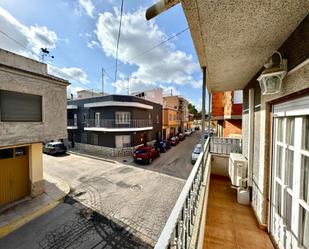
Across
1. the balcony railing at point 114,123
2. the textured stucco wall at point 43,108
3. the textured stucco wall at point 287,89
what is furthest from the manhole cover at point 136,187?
the balcony railing at point 114,123

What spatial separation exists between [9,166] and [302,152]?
8.86 m

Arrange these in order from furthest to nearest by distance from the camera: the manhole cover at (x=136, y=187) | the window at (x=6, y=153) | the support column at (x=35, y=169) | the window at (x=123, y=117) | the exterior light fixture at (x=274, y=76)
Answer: the window at (x=123, y=117)
the manhole cover at (x=136, y=187)
the support column at (x=35, y=169)
the window at (x=6, y=153)
the exterior light fixture at (x=274, y=76)

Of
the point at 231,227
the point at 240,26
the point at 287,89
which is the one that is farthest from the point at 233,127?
the point at 240,26

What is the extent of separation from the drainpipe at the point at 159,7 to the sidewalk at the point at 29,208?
7.18 m

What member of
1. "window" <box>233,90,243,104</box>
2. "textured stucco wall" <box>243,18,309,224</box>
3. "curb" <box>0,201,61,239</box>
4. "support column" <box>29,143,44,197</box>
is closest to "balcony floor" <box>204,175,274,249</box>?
"textured stucco wall" <box>243,18,309,224</box>

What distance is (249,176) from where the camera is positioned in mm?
4629

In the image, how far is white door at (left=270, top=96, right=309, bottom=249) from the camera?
2.08 metres

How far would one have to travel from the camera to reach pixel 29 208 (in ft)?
19.3

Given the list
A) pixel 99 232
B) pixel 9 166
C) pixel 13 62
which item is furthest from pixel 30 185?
pixel 13 62

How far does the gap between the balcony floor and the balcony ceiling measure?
357 centimetres

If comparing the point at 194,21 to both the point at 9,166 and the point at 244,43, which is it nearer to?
the point at 244,43

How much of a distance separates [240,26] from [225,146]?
19.0ft

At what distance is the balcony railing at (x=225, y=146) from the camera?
267 inches

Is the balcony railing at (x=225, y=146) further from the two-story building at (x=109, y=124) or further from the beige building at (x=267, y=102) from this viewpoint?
the two-story building at (x=109, y=124)
